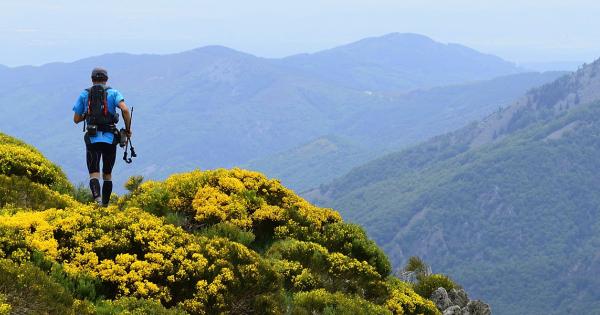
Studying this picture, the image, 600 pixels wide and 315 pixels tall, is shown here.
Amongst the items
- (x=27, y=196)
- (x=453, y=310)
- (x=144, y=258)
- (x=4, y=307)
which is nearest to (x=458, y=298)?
(x=453, y=310)

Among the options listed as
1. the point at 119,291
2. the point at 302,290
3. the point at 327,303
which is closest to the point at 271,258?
the point at 302,290

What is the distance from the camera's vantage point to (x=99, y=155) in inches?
613

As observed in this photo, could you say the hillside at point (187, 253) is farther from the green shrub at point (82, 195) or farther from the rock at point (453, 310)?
the rock at point (453, 310)

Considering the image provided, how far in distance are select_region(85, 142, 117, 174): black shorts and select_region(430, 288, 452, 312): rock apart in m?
A: 9.62

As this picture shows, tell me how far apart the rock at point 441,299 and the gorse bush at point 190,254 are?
2248 mm

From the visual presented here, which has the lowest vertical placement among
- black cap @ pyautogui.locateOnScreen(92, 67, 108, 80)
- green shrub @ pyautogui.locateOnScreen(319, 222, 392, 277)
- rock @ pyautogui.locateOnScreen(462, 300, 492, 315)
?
rock @ pyautogui.locateOnScreen(462, 300, 492, 315)

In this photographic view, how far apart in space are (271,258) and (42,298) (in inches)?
255

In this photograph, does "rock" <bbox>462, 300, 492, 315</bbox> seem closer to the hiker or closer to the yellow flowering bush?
the yellow flowering bush

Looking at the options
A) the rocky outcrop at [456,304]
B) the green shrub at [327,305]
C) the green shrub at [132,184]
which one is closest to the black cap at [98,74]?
the green shrub at [132,184]

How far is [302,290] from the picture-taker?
44.2 feet

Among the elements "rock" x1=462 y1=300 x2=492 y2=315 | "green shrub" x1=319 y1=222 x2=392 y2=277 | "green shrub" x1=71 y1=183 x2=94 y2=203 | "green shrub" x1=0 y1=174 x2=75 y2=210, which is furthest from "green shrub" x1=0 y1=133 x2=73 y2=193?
"rock" x1=462 y1=300 x2=492 y2=315

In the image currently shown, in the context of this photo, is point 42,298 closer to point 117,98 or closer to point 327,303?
point 327,303

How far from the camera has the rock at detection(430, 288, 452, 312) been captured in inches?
693

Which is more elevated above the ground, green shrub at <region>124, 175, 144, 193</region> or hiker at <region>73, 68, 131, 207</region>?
hiker at <region>73, 68, 131, 207</region>
